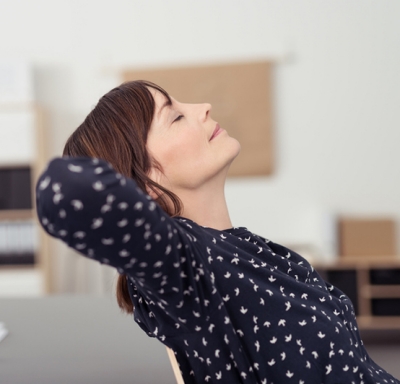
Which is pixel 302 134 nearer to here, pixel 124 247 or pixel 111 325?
pixel 111 325

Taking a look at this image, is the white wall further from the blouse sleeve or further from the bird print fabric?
the blouse sleeve

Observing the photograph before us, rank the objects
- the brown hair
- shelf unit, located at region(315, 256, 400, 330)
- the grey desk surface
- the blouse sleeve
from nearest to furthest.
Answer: the blouse sleeve
the brown hair
the grey desk surface
shelf unit, located at region(315, 256, 400, 330)

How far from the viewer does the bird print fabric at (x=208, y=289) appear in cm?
63

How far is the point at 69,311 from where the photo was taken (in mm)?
1869

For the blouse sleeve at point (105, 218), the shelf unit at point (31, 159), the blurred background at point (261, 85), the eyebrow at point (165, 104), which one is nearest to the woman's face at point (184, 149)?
the eyebrow at point (165, 104)

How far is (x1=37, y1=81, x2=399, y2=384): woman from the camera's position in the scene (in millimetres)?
632

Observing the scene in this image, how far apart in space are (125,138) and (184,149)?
10 centimetres

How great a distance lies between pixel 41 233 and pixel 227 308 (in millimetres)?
3340

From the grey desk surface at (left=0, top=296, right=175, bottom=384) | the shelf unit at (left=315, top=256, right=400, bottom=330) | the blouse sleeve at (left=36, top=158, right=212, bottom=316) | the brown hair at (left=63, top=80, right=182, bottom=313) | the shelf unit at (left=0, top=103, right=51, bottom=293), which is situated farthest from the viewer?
the shelf unit at (left=0, top=103, right=51, bottom=293)

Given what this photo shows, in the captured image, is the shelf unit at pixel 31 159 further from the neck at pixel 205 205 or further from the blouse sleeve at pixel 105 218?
the blouse sleeve at pixel 105 218

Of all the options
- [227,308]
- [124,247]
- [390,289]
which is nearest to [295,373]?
[227,308]

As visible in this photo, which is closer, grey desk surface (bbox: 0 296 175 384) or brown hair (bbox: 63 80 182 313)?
brown hair (bbox: 63 80 182 313)

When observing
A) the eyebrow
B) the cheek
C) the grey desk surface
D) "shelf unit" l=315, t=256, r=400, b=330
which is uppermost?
the eyebrow

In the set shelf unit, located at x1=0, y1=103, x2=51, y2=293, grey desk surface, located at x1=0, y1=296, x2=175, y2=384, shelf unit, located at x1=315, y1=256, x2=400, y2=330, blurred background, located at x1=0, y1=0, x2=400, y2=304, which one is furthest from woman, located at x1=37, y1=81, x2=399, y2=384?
shelf unit, located at x1=0, y1=103, x2=51, y2=293
